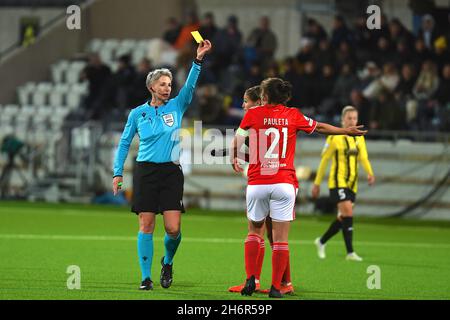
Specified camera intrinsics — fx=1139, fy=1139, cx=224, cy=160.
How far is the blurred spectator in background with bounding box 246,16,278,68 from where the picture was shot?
28.3 meters

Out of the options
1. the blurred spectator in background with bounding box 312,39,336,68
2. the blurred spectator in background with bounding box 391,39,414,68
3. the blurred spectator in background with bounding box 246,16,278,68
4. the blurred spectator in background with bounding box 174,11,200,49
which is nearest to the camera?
the blurred spectator in background with bounding box 391,39,414,68

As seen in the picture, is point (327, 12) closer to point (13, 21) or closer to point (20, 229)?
point (13, 21)

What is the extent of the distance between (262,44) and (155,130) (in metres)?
17.5

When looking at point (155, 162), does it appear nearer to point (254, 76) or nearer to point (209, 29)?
point (254, 76)

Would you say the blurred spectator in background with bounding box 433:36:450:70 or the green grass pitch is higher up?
the blurred spectator in background with bounding box 433:36:450:70

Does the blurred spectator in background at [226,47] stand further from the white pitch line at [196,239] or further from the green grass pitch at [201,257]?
the white pitch line at [196,239]

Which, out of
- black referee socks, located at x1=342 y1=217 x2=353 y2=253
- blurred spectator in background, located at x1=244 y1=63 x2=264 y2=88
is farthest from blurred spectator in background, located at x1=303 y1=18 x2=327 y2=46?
black referee socks, located at x1=342 y1=217 x2=353 y2=253

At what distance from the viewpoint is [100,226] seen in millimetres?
20922

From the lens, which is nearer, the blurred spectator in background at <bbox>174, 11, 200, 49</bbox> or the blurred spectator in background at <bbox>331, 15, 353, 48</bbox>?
the blurred spectator in background at <bbox>331, 15, 353, 48</bbox>

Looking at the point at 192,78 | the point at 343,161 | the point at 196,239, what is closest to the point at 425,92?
the point at 196,239

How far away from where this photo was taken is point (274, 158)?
11.2 metres

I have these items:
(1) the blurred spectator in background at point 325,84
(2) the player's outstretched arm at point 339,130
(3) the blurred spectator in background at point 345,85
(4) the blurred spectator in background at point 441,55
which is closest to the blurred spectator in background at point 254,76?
(1) the blurred spectator in background at point 325,84

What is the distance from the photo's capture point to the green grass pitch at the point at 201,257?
11.7 metres

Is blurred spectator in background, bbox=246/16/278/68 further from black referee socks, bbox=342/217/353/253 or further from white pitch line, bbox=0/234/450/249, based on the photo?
black referee socks, bbox=342/217/353/253
